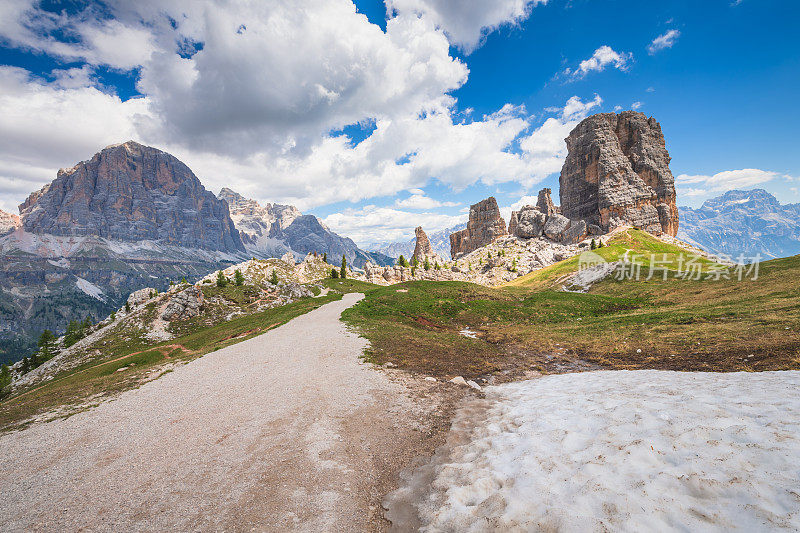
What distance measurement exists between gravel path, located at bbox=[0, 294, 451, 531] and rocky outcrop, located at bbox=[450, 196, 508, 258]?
176227mm

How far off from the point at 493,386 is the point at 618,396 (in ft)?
18.1

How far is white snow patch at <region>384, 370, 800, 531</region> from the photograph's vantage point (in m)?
5.05

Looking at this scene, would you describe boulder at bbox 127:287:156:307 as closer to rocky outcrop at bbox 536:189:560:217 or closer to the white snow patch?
the white snow patch

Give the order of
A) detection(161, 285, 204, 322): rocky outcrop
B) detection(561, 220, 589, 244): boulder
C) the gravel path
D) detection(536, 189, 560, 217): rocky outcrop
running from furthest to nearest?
detection(536, 189, 560, 217): rocky outcrop, detection(561, 220, 589, 244): boulder, detection(161, 285, 204, 322): rocky outcrop, the gravel path

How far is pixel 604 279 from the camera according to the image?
52.9 m

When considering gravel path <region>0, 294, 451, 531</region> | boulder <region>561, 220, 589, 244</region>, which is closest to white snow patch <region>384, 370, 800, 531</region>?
gravel path <region>0, 294, 451, 531</region>

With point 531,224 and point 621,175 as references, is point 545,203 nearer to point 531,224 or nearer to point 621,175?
point 531,224

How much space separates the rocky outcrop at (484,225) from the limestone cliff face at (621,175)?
3941 cm

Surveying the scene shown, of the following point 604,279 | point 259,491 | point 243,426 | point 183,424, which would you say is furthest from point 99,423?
point 604,279

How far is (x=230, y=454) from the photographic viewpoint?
30.8 ft

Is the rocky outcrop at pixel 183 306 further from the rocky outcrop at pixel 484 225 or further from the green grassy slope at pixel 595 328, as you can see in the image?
the rocky outcrop at pixel 484 225

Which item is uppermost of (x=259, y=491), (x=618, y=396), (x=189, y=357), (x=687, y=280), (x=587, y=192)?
(x=587, y=192)

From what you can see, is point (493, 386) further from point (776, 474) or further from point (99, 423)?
point (99, 423)

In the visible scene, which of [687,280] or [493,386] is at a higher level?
[687,280]
